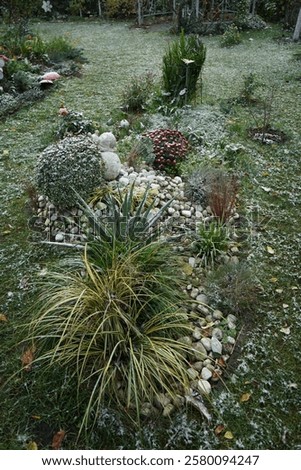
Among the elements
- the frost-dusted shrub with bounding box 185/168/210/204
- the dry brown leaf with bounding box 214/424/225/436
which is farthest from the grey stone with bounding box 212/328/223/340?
the frost-dusted shrub with bounding box 185/168/210/204

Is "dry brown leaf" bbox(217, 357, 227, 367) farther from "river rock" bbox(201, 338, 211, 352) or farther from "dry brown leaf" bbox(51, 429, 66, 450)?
"dry brown leaf" bbox(51, 429, 66, 450)

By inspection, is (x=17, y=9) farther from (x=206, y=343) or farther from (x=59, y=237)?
(x=206, y=343)

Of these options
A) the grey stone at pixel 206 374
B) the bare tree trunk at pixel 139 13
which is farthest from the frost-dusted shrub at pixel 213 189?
the bare tree trunk at pixel 139 13

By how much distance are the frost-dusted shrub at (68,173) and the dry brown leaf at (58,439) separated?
6.75 feet

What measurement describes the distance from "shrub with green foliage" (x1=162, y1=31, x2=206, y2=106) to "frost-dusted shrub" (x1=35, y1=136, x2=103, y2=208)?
9.28 feet

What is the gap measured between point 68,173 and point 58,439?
2.25m

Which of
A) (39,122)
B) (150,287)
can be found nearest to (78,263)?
(150,287)

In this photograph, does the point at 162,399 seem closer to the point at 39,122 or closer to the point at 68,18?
the point at 39,122

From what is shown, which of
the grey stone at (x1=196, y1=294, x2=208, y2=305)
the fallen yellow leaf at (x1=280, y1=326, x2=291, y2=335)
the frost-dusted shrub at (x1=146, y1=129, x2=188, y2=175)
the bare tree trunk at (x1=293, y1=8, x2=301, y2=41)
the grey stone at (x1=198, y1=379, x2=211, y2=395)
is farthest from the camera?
the bare tree trunk at (x1=293, y1=8, x2=301, y2=41)

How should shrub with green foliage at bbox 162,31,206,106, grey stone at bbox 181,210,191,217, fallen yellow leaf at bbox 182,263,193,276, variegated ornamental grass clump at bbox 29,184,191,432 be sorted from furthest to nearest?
1. shrub with green foliage at bbox 162,31,206,106
2. grey stone at bbox 181,210,191,217
3. fallen yellow leaf at bbox 182,263,193,276
4. variegated ornamental grass clump at bbox 29,184,191,432

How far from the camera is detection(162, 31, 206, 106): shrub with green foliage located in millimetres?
5730

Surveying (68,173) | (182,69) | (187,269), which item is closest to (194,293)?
(187,269)

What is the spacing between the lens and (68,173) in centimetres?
339

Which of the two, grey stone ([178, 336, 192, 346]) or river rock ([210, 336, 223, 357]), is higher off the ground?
grey stone ([178, 336, 192, 346])
